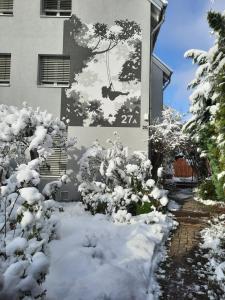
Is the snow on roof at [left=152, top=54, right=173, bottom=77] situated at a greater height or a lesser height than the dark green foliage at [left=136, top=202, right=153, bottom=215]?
greater

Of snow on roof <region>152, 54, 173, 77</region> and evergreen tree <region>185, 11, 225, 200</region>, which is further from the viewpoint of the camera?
snow on roof <region>152, 54, 173, 77</region>

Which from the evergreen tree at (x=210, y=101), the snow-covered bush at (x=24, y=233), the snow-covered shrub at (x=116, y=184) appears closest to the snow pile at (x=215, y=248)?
the snow-covered shrub at (x=116, y=184)

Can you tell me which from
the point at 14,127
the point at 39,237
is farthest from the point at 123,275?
the point at 14,127

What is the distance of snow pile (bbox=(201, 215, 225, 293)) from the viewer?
6387 mm

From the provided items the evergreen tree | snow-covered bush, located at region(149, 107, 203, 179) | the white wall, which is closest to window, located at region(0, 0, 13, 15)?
the white wall

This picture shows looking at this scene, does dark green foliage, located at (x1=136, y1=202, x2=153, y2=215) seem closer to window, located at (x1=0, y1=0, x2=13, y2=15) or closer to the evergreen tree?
the evergreen tree

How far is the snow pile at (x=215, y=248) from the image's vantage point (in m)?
6.39

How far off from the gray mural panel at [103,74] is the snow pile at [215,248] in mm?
5469

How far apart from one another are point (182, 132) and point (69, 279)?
13.1 metres

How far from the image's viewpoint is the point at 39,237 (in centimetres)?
491

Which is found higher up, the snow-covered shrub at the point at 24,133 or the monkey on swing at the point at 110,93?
the monkey on swing at the point at 110,93

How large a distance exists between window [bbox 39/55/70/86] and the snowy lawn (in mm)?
7024

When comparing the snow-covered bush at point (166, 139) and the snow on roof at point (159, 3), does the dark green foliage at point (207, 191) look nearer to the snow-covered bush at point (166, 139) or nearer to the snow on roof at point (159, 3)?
the snow-covered bush at point (166, 139)

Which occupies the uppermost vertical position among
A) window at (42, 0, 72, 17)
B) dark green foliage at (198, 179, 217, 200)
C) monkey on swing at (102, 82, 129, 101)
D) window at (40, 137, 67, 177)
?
window at (42, 0, 72, 17)
